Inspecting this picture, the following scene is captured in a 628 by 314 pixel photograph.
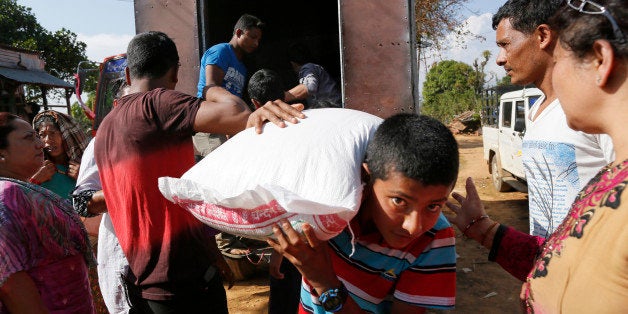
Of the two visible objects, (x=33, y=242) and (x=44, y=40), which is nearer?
(x=33, y=242)

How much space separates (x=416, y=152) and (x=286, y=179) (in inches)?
14.2

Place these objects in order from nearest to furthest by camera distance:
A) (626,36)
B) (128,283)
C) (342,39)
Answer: (626,36)
(128,283)
(342,39)

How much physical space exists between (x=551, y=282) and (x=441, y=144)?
413mm

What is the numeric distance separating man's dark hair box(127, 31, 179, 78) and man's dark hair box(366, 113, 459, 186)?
1.07 metres

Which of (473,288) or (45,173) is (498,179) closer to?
(473,288)

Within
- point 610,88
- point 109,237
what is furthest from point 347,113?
point 109,237

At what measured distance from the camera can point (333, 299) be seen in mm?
1159

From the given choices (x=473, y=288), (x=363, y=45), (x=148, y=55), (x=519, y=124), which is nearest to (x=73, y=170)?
(x=148, y=55)

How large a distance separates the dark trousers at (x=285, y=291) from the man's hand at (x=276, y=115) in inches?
56.6

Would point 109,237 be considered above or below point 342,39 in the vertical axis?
below

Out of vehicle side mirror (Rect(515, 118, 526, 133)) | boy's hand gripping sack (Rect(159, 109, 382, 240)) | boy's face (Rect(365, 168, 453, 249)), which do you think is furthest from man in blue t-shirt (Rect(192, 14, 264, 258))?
vehicle side mirror (Rect(515, 118, 526, 133))

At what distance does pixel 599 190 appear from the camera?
85cm

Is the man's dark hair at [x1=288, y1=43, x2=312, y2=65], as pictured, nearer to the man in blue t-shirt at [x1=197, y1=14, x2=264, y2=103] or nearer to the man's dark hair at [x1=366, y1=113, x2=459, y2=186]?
the man in blue t-shirt at [x1=197, y1=14, x2=264, y2=103]

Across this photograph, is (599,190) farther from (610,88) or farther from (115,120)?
(115,120)
